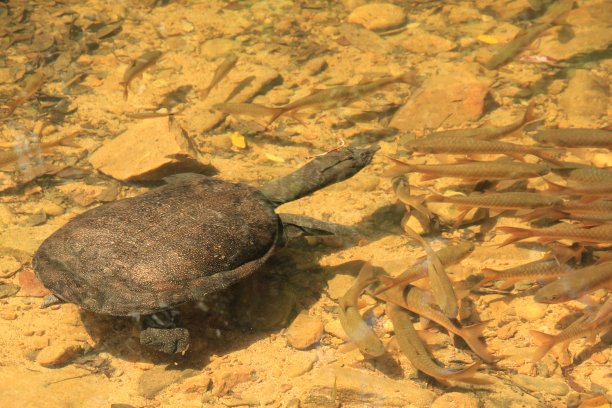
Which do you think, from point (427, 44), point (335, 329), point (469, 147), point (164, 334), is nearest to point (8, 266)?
point (164, 334)

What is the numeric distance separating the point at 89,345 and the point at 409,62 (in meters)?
5.07

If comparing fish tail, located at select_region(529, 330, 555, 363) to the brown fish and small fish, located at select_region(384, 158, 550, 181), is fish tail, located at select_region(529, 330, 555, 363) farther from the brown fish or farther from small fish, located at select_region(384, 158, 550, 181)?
small fish, located at select_region(384, 158, 550, 181)

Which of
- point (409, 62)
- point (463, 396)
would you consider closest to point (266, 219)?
point (463, 396)

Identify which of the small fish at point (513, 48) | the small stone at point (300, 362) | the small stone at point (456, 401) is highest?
the small fish at point (513, 48)

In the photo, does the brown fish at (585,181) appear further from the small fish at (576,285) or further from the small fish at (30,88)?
the small fish at (30,88)

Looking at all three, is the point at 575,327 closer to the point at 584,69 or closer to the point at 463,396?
the point at 463,396

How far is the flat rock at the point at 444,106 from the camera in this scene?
6.26 meters

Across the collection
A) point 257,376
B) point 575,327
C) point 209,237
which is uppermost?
point 209,237

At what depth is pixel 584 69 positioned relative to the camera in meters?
6.96

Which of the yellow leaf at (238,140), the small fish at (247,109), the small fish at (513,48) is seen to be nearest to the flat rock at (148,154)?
the yellow leaf at (238,140)

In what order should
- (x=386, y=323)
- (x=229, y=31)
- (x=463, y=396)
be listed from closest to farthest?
1. (x=463, y=396)
2. (x=386, y=323)
3. (x=229, y=31)

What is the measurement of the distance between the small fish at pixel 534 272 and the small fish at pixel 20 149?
4.13 metres

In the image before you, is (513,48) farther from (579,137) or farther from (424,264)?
(424,264)

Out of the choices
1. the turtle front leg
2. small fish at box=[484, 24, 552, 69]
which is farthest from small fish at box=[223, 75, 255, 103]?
the turtle front leg
